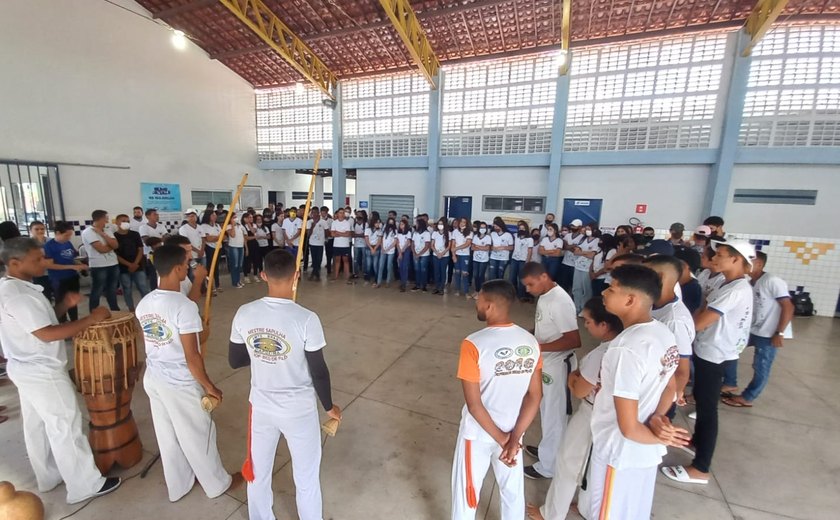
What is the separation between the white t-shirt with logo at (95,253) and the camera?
184 inches

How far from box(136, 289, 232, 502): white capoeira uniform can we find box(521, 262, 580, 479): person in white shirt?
6.51ft

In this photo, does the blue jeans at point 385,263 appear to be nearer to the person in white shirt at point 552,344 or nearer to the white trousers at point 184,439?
the person in white shirt at point 552,344

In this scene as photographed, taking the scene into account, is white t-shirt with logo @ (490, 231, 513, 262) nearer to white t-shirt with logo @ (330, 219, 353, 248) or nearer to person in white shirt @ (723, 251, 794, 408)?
white t-shirt with logo @ (330, 219, 353, 248)

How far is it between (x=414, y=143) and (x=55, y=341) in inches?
362

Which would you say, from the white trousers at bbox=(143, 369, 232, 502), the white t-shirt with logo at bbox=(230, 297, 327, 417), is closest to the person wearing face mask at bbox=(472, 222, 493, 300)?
the white trousers at bbox=(143, 369, 232, 502)

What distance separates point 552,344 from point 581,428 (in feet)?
1.58

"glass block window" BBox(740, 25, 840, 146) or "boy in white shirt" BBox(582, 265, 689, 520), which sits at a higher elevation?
"glass block window" BBox(740, 25, 840, 146)

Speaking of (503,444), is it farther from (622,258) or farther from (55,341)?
(55,341)

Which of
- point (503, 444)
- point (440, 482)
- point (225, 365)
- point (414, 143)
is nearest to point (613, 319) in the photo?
point (503, 444)

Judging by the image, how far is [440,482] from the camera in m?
2.31

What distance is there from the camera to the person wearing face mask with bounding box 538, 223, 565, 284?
6434mm

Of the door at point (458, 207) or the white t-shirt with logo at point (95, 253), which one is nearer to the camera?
the white t-shirt with logo at point (95, 253)

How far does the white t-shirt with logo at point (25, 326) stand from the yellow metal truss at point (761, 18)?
9.43 m

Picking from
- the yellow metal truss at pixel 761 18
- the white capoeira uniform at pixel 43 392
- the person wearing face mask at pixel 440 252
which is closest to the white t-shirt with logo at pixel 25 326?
the white capoeira uniform at pixel 43 392
